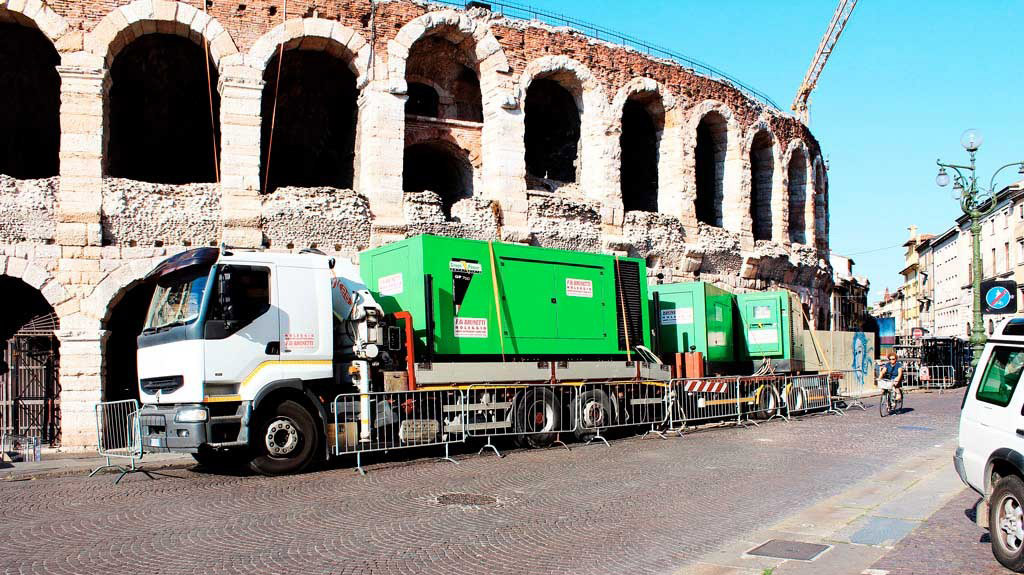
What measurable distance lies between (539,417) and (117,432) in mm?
6755

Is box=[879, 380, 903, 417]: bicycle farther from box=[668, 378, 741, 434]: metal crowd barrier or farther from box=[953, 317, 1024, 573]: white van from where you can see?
box=[953, 317, 1024, 573]: white van

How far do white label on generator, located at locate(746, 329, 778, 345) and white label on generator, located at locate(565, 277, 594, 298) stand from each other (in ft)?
23.7

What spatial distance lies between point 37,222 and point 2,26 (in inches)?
267

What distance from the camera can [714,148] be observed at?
2944cm

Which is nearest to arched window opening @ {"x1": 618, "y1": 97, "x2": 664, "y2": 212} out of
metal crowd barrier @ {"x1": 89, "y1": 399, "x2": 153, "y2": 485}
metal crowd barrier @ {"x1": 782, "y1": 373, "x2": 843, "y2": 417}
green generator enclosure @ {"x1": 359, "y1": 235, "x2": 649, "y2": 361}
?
metal crowd barrier @ {"x1": 782, "y1": 373, "x2": 843, "y2": 417}

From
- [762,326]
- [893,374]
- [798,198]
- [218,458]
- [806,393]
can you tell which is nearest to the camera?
[218,458]

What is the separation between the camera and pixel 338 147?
83.4ft

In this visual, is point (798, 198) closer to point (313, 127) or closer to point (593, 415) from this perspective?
point (313, 127)

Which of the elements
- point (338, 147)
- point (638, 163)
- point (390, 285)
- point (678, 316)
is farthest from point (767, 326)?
point (338, 147)

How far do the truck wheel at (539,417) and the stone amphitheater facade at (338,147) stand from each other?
24.5 feet

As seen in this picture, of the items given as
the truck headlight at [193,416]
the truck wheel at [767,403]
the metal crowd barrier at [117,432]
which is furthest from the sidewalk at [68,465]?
the truck wheel at [767,403]

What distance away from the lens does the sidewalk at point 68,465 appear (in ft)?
39.7

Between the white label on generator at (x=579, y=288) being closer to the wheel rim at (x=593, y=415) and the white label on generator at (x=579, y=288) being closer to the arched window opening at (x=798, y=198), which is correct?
the wheel rim at (x=593, y=415)

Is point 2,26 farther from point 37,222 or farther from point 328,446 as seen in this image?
point 328,446
